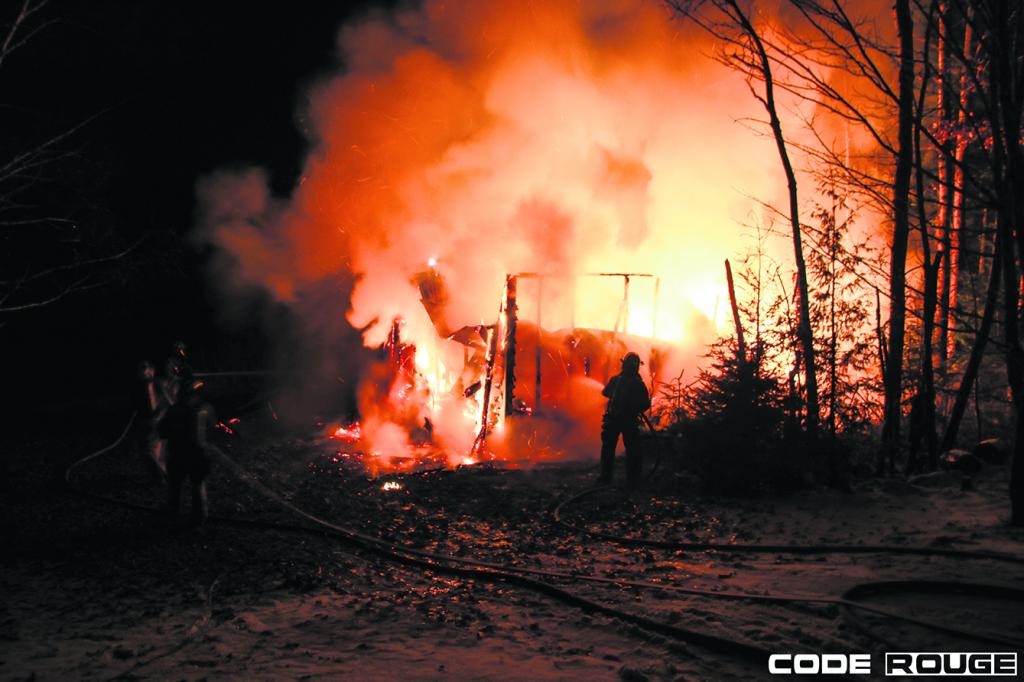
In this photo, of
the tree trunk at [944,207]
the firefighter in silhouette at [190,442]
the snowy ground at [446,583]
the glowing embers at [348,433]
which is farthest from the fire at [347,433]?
the tree trunk at [944,207]

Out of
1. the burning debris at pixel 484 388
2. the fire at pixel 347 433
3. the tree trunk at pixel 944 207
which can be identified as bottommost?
the fire at pixel 347 433

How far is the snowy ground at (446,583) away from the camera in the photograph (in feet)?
16.3

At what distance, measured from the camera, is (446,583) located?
22.1 feet

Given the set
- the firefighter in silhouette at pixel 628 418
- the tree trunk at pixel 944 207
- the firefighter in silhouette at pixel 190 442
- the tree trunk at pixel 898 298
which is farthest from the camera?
the tree trunk at pixel 944 207

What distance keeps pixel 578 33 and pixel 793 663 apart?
22.6m

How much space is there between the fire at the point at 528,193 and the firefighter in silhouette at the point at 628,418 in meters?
6.32

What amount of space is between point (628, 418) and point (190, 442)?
6572 mm

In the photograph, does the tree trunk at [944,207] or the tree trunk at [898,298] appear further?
the tree trunk at [944,207]

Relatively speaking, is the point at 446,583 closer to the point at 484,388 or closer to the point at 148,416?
the point at 148,416

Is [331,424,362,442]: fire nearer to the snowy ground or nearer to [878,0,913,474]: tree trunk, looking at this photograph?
the snowy ground

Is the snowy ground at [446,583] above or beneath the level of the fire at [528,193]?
beneath

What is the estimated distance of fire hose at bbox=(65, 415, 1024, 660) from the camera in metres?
5.01

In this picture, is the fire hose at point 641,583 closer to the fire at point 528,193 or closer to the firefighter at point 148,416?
the firefighter at point 148,416

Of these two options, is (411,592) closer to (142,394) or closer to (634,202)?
(142,394)
